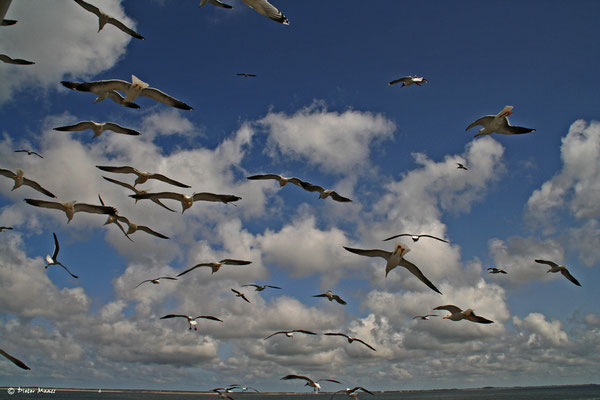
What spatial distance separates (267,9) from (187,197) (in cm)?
1561

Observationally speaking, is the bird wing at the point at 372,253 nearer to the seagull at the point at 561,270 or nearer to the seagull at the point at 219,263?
the seagull at the point at 219,263

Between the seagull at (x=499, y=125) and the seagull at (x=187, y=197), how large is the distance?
1309cm

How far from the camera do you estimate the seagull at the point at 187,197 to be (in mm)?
22844

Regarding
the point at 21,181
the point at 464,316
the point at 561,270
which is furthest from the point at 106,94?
the point at 561,270

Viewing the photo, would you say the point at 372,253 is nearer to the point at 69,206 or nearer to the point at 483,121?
the point at 483,121

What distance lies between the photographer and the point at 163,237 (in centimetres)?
2477

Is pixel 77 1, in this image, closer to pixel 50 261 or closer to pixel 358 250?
pixel 358 250

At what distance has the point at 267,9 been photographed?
9.05m

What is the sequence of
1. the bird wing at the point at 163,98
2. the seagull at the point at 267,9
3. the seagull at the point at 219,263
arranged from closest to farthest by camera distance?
the seagull at the point at 267,9 < the bird wing at the point at 163,98 < the seagull at the point at 219,263

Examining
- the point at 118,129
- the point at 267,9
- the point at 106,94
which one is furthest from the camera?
the point at 118,129

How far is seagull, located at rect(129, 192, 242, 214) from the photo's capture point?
22844mm

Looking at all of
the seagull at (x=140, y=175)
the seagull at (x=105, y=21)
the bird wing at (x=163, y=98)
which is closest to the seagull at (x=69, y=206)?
the seagull at (x=140, y=175)

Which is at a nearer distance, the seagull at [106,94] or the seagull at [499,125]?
the seagull at [106,94]

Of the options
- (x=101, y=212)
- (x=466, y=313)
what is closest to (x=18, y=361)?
(x=101, y=212)
